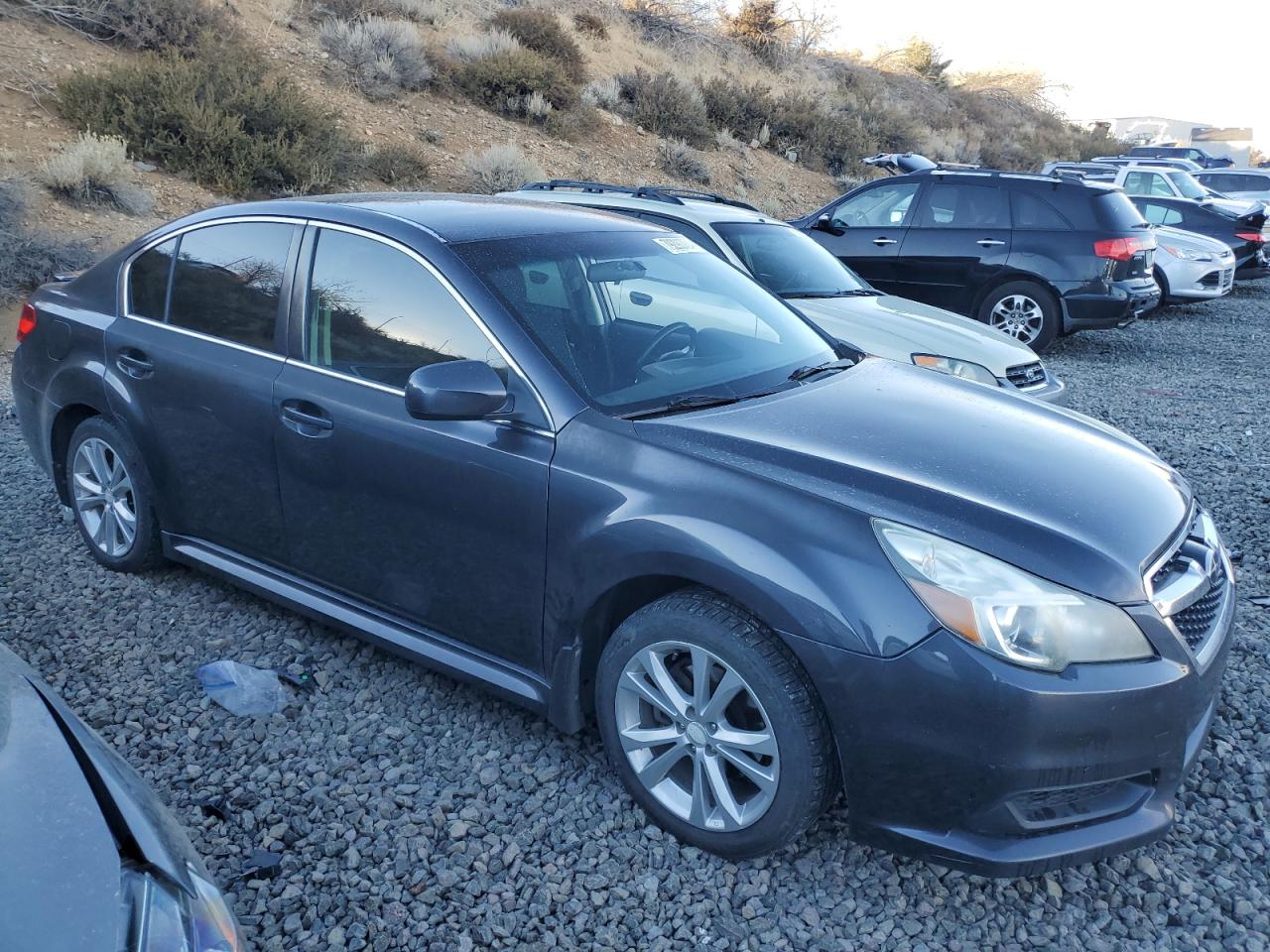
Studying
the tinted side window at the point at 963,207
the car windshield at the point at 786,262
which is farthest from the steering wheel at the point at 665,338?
the tinted side window at the point at 963,207

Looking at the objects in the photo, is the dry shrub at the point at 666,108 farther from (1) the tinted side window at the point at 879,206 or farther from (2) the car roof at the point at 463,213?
(2) the car roof at the point at 463,213

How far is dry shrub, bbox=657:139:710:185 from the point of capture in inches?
795

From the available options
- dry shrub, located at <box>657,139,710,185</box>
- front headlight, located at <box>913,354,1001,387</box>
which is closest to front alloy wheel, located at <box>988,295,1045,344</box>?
A: front headlight, located at <box>913,354,1001,387</box>

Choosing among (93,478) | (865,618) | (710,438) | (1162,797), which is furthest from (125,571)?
(1162,797)

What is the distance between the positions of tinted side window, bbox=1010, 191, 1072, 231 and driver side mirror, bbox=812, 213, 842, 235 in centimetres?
184

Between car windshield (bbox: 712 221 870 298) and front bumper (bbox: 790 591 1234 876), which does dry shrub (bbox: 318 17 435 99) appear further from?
front bumper (bbox: 790 591 1234 876)

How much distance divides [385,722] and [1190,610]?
2.52m

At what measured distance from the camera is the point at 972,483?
2.81 m

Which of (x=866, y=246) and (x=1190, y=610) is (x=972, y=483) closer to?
(x=1190, y=610)

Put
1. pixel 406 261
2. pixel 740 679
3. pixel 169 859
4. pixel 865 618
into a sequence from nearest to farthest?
pixel 169 859 < pixel 865 618 < pixel 740 679 < pixel 406 261

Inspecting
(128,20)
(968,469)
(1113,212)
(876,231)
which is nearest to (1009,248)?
(1113,212)

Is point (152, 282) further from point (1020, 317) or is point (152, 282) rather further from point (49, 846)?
point (1020, 317)

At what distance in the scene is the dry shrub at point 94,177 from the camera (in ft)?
35.8

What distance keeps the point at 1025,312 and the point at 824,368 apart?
24.3 feet
